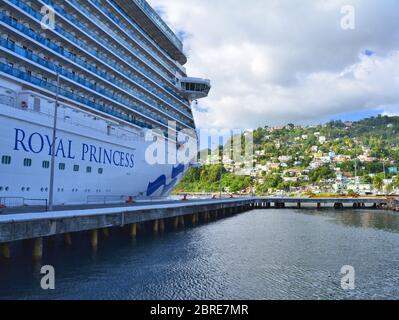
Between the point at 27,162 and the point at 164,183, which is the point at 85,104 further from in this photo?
the point at 164,183

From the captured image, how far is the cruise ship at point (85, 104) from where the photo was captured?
71.7 ft

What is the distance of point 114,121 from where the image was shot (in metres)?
33.2

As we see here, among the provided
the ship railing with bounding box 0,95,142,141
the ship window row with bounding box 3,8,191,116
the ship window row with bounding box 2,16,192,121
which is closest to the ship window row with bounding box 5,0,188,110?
the ship window row with bounding box 3,8,191,116

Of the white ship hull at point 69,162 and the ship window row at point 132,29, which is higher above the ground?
the ship window row at point 132,29

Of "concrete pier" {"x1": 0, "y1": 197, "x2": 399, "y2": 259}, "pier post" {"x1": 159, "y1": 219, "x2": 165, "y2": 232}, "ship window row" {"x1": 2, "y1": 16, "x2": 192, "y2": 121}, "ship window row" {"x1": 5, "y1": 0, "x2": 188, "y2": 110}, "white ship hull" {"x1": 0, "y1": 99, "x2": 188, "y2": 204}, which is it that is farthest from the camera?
→ "pier post" {"x1": 159, "y1": 219, "x2": 165, "y2": 232}

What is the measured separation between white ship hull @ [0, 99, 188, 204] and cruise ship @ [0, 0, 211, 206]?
0.06 meters

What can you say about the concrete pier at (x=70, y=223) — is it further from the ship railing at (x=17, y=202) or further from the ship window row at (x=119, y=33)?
the ship window row at (x=119, y=33)

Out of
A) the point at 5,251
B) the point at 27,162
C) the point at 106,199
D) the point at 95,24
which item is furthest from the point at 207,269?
the point at 95,24

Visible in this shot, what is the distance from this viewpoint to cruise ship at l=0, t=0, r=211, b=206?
21844mm

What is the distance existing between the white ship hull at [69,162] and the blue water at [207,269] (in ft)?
12.0

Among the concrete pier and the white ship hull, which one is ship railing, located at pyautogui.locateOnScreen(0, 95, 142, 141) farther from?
the concrete pier

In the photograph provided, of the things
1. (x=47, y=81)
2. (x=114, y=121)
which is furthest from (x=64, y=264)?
(x=114, y=121)

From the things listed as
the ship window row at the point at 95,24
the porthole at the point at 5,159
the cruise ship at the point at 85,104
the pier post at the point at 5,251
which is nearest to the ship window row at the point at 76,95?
the cruise ship at the point at 85,104

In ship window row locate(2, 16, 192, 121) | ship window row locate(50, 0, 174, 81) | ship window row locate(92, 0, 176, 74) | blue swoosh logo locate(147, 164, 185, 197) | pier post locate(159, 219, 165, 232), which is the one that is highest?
ship window row locate(92, 0, 176, 74)
